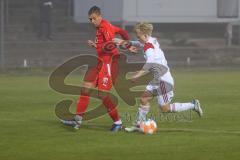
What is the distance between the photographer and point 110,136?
44.4 ft

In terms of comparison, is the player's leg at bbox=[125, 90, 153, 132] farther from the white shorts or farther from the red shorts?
the red shorts

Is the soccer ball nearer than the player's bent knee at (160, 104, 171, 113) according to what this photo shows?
Yes

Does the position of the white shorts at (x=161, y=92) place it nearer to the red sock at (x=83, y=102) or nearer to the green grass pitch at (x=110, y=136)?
the green grass pitch at (x=110, y=136)

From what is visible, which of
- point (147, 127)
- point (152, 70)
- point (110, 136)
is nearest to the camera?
point (110, 136)

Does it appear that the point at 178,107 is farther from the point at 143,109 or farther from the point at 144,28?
the point at 144,28

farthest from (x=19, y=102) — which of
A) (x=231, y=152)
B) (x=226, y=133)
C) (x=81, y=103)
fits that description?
(x=231, y=152)

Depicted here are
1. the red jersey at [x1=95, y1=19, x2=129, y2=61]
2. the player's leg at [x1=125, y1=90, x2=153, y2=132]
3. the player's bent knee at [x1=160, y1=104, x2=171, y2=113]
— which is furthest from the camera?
the player's bent knee at [x1=160, y1=104, x2=171, y2=113]

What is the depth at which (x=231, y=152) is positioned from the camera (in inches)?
469

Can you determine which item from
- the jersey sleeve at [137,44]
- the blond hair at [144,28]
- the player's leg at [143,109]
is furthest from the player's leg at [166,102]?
the blond hair at [144,28]

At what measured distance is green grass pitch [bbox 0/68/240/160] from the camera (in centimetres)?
1176

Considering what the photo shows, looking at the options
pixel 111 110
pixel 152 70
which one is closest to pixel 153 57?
pixel 152 70

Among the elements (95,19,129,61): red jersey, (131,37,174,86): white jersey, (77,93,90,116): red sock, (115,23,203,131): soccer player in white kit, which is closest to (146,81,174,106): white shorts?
(115,23,203,131): soccer player in white kit

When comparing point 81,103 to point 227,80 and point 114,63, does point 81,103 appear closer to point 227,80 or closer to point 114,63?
point 114,63

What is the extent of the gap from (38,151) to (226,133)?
3.48 metres
